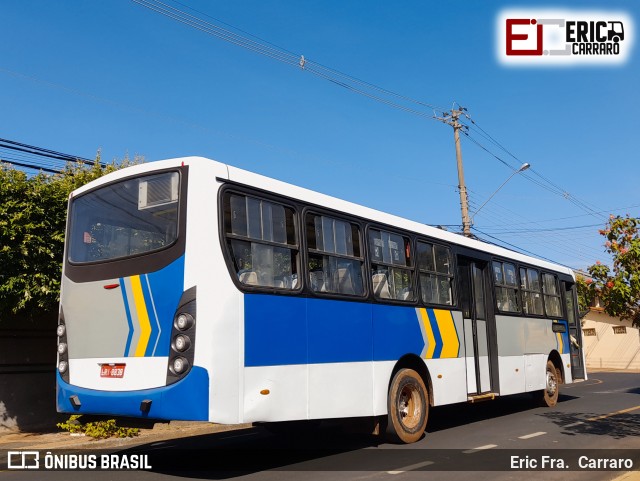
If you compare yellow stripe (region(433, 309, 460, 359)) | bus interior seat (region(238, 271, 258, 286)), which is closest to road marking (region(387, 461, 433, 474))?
yellow stripe (region(433, 309, 460, 359))

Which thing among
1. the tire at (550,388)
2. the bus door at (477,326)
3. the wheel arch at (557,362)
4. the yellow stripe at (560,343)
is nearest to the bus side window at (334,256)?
the bus door at (477,326)

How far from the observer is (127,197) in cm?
745

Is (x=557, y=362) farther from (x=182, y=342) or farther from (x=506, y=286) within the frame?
(x=182, y=342)

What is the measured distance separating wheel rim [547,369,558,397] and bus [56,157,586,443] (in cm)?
562

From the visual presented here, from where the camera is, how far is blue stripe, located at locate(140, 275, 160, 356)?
21.7 feet

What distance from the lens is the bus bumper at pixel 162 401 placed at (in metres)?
6.23

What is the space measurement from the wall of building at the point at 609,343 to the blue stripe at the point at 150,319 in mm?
43318

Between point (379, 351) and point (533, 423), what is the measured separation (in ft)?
15.3

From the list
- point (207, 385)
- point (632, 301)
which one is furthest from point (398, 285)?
point (207, 385)

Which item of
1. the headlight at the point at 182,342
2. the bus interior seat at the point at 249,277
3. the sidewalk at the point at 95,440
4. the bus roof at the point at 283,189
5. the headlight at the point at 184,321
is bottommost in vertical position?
the sidewalk at the point at 95,440

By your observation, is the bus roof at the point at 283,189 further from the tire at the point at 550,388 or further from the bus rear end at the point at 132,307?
the tire at the point at 550,388

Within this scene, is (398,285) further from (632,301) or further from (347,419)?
(632,301)

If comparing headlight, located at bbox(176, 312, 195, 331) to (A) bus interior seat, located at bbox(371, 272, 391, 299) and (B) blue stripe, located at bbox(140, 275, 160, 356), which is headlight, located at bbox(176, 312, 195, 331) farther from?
(A) bus interior seat, located at bbox(371, 272, 391, 299)

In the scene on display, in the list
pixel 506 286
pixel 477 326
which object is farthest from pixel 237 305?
pixel 506 286
